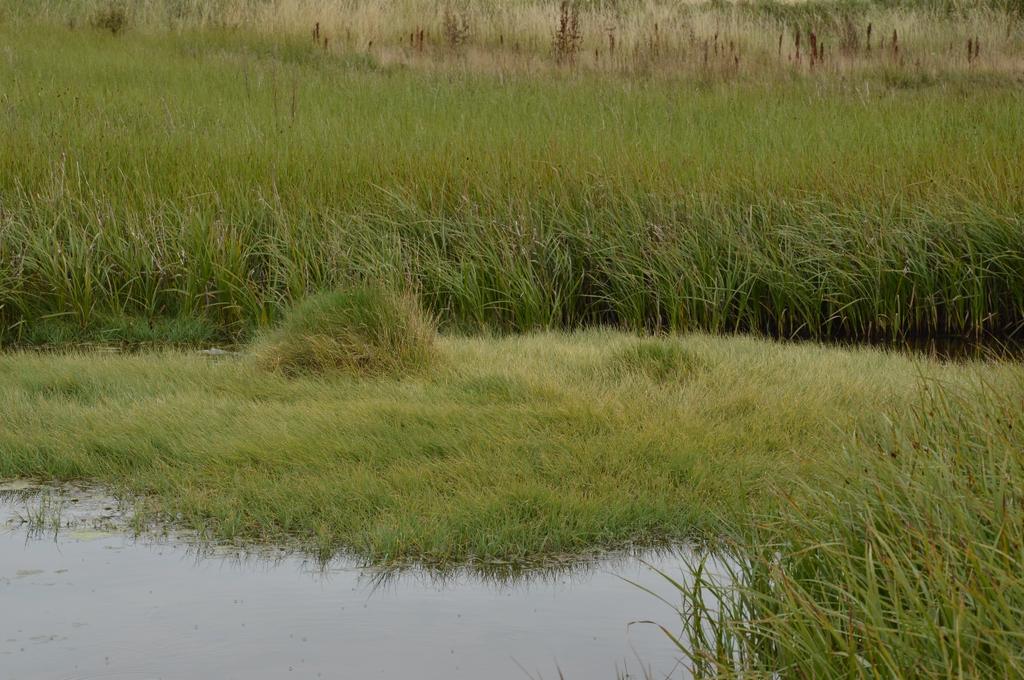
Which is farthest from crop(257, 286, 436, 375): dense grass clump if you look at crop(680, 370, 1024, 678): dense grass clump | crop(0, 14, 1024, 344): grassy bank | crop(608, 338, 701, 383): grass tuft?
crop(680, 370, 1024, 678): dense grass clump

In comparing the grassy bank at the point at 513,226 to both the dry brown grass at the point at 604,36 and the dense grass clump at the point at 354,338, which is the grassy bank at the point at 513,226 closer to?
the dense grass clump at the point at 354,338

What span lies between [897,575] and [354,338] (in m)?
3.99

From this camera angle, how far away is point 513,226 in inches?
336

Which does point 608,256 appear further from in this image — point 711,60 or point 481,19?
point 481,19

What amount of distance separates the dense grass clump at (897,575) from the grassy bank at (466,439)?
50 cm

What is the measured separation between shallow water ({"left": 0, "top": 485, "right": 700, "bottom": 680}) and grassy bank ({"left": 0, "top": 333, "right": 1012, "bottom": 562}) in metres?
0.28

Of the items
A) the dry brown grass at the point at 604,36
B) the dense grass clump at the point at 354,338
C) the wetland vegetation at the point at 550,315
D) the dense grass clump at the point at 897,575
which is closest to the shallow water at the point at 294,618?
the wetland vegetation at the point at 550,315

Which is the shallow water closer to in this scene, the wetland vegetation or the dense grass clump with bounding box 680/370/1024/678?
the wetland vegetation

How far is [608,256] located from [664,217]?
486 mm

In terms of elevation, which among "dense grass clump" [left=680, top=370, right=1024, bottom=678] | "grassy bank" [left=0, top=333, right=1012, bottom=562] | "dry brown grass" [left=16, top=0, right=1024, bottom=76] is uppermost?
"dry brown grass" [left=16, top=0, right=1024, bottom=76]

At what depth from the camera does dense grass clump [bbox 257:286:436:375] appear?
20.4 feet

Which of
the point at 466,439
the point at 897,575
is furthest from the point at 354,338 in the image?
the point at 897,575

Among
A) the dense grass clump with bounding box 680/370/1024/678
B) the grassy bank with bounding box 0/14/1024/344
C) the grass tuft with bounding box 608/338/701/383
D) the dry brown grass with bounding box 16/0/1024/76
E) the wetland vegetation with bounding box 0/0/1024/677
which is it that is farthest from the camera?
the dry brown grass with bounding box 16/0/1024/76

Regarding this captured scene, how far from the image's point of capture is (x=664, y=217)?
337 inches
